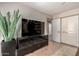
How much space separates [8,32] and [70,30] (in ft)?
3.39

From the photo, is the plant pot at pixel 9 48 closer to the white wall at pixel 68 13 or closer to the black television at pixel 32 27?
the black television at pixel 32 27

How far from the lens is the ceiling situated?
133 cm

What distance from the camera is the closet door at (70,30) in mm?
1386

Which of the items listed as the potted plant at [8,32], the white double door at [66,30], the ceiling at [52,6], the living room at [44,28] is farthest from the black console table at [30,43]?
the ceiling at [52,6]

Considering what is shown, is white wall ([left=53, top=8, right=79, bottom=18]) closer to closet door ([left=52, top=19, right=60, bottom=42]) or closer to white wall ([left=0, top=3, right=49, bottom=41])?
closet door ([left=52, top=19, right=60, bottom=42])

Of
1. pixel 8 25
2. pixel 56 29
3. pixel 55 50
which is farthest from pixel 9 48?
pixel 56 29

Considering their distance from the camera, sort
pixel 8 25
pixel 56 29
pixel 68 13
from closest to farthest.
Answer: pixel 8 25
pixel 68 13
pixel 56 29

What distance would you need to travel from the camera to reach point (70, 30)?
1.43 meters

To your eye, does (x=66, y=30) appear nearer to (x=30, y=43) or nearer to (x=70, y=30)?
(x=70, y=30)

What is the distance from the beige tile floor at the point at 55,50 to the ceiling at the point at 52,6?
1.84 feet

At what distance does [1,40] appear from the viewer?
131 centimetres

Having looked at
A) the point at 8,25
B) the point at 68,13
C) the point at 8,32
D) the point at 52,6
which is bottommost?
the point at 8,32

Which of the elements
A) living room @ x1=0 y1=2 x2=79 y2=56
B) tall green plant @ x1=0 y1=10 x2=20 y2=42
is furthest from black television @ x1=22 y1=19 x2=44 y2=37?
tall green plant @ x1=0 y1=10 x2=20 y2=42

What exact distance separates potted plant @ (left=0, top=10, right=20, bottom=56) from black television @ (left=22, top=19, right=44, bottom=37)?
153 millimetres
